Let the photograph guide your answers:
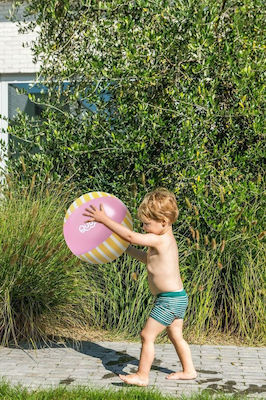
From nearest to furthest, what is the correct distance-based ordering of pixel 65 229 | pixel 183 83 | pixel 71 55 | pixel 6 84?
pixel 65 229
pixel 183 83
pixel 71 55
pixel 6 84

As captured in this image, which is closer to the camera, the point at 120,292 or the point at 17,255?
the point at 17,255

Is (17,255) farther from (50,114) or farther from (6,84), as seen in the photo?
(6,84)

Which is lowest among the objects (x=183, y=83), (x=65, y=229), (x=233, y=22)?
(x=65, y=229)

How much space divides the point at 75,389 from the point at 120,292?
2001mm

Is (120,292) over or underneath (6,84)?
underneath

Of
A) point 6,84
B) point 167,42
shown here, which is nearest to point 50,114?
point 167,42

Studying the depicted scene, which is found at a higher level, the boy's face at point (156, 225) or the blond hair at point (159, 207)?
the blond hair at point (159, 207)

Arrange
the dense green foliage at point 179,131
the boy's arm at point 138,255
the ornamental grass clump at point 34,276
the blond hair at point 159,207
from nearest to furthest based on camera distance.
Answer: the blond hair at point 159,207 < the boy's arm at point 138,255 < the ornamental grass clump at point 34,276 < the dense green foliage at point 179,131

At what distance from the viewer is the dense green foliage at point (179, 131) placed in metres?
6.35

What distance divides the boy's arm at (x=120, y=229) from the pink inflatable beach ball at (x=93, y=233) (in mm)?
106

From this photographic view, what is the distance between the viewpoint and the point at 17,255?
18.4ft

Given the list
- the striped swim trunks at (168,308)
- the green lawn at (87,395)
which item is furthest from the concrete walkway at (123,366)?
the striped swim trunks at (168,308)

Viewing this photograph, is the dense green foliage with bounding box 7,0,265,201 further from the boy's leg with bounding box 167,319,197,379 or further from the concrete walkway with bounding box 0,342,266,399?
the boy's leg with bounding box 167,319,197,379

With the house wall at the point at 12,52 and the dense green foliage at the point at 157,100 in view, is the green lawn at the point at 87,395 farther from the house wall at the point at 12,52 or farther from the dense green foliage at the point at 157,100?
the house wall at the point at 12,52
